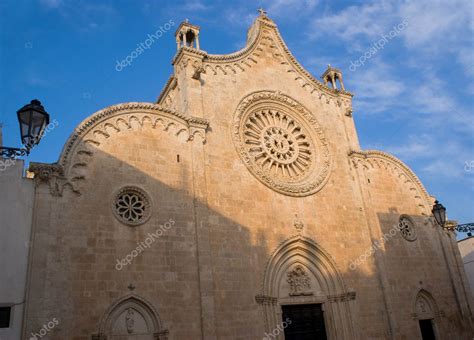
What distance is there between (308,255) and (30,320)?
9.38m

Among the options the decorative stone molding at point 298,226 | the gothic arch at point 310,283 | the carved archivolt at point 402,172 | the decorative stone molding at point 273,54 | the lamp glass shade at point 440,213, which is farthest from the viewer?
the carved archivolt at point 402,172

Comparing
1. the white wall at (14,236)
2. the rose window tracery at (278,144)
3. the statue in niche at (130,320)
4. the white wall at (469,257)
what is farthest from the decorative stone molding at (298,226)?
the white wall at (469,257)

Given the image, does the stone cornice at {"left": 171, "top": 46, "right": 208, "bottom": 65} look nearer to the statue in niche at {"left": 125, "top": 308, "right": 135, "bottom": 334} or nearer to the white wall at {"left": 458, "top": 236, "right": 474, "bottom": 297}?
the statue in niche at {"left": 125, "top": 308, "right": 135, "bottom": 334}

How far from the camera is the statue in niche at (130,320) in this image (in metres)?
11.3

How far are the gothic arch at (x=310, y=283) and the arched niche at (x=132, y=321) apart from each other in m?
4.07

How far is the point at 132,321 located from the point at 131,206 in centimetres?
320

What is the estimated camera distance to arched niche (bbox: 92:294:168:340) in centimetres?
1105

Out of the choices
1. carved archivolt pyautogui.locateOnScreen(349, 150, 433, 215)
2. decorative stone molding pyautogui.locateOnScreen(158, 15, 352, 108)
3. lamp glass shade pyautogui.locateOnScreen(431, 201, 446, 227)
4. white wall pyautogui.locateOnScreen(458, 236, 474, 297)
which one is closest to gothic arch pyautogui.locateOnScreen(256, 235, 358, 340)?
lamp glass shade pyautogui.locateOnScreen(431, 201, 446, 227)

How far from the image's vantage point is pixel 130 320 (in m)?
11.4

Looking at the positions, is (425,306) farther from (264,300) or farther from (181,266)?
(181,266)

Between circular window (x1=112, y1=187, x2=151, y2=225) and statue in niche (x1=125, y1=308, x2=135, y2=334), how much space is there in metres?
2.41

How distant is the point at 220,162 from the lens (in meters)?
14.9

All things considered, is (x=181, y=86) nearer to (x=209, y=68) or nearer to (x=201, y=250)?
(x=209, y=68)

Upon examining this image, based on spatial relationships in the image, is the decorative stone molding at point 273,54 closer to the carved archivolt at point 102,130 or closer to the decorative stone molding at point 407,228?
the carved archivolt at point 102,130
